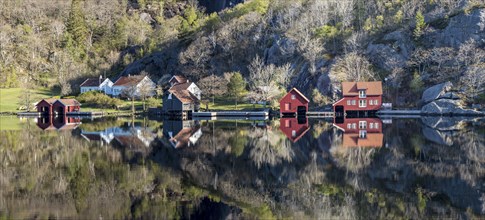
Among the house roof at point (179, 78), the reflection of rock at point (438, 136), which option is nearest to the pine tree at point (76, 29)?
the house roof at point (179, 78)

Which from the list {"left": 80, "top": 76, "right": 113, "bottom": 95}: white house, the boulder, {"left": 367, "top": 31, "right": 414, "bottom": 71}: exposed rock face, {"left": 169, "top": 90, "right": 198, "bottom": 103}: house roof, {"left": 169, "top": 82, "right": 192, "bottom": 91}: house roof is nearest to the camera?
the boulder

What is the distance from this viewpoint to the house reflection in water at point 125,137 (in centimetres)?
4181

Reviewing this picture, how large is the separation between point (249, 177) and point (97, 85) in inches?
3694

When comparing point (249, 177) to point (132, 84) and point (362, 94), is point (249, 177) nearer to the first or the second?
point (362, 94)

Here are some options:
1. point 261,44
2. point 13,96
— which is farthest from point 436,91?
point 13,96

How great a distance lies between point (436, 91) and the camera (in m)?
74.2

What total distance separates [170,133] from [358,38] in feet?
191

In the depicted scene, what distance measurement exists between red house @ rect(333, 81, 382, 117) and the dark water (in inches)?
1397

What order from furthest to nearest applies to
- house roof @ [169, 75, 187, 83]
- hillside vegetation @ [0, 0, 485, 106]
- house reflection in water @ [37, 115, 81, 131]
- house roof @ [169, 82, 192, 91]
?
house roof @ [169, 75, 187, 83] < house roof @ [169, 82, 192, 91] < hillside vegetation @ [0, 0, 485, 106] < house reflection in water @ [37, 115, 81, 131]

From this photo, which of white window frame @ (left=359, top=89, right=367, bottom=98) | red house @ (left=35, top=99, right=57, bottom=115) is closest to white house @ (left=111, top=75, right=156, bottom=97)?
red house @ (left=35, top=99, right=57, bottom=115)

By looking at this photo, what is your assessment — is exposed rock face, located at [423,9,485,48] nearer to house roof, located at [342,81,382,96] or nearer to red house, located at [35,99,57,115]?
house roof, located at [342,81,382,96]

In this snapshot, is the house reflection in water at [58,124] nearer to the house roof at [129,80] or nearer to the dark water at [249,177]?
the dark water at [249,177]

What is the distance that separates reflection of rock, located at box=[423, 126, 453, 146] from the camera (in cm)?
3767

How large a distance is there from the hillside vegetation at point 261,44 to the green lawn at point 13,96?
401cm
